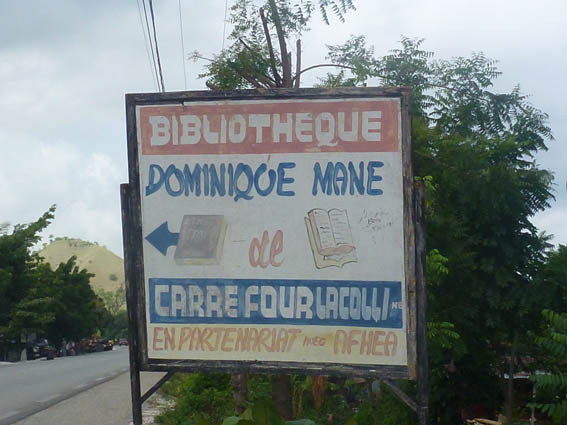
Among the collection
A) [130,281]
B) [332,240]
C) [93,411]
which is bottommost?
[93,411]

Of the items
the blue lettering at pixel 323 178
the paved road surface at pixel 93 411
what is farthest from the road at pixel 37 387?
the blue lettering at pixel 323 178

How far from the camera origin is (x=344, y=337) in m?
5.26

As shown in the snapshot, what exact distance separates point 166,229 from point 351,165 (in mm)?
1443

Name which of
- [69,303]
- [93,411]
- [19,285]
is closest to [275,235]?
[93,411]

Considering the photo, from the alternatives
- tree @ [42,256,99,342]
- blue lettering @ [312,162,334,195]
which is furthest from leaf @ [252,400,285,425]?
tree @ [42,256,99,342]

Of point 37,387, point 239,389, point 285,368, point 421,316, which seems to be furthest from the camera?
point 37,387

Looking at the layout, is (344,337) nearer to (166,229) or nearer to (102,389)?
(166,229)

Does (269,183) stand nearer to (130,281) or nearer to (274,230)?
(274,230)

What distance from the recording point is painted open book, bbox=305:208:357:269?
5293mm

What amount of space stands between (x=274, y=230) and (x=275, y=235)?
1.5 inches

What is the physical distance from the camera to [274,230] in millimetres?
5375

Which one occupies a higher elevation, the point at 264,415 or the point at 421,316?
the point at 421,316

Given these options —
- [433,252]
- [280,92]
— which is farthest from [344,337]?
[433,252]

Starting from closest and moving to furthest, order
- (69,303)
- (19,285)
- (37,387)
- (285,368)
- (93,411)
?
(285,368), (93,411), (37,387), (19,285), (69,303)
